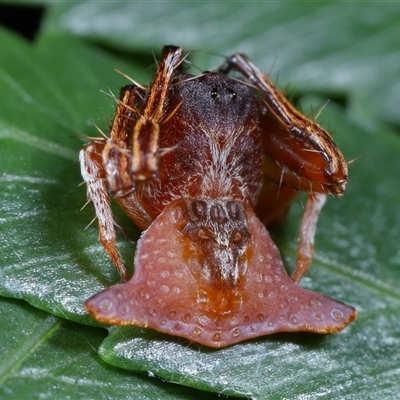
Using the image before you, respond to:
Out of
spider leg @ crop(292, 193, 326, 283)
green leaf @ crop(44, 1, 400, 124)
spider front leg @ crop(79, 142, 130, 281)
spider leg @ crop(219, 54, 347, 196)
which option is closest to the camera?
spider front leg @ crop(79, 142, 130, 281)

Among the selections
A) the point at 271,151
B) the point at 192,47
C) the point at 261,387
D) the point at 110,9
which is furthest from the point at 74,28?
the point at 261,387

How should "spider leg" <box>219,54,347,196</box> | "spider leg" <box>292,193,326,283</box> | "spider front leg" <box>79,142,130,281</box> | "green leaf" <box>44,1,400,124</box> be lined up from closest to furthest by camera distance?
1. "spider front leg" <box>79,142,130,281</box>
2. "spider leg" <box>219,54,347,196</box>
3. "spider leg" <box>292,193,326,283</box>
4. "green leaf" <box>44,1,400,124</box>

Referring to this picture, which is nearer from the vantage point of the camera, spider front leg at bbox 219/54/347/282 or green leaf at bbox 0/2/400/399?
green leaf at bbox 0/2/400/399

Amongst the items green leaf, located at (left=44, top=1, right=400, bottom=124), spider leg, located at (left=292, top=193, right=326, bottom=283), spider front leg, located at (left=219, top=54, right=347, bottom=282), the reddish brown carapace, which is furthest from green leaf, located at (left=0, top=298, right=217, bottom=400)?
green leaf, located at (left=44, top=1, right=400, bottom=124)

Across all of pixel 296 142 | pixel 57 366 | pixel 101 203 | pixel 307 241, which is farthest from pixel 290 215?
pixel 57 366

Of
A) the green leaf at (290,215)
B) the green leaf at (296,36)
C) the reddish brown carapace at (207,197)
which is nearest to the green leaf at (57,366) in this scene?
the green leaf at (290,215)

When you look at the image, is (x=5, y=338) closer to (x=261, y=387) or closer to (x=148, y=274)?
(x=148, y=274)

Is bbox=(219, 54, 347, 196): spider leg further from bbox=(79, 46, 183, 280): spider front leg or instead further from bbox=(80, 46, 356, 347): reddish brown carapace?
bbox=(79, 46, 183, 280): spider front leg
